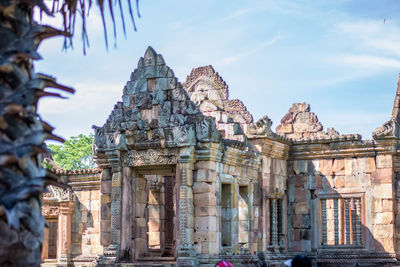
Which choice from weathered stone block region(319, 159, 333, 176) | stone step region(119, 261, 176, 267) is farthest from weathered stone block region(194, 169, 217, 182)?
weathered stone block region(319, 159, 333, 176)

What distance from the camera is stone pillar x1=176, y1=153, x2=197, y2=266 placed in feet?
41.3

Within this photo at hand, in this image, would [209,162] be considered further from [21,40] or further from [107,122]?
[21,40]

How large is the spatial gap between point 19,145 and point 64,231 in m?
13.9

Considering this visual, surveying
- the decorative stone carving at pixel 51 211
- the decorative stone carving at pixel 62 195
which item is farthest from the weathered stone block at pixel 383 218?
the decorative stone carving at pixel 51 211

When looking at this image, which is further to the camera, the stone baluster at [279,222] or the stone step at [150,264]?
the stone baluster at [279,222]

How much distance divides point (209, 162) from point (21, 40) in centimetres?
895

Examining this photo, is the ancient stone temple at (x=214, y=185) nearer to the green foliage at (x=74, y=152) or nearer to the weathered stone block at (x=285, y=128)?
the weathered stone block at (x=285, y=128)

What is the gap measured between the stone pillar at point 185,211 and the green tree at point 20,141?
8.62 metres

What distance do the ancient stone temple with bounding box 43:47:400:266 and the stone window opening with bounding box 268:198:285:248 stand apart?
2cm

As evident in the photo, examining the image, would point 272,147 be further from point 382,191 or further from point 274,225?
point 382,191

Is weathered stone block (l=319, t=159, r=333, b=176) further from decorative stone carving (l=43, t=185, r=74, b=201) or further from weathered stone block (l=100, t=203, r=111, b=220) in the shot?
decorative stone carving (l=43, t=185, r=74, b=201)

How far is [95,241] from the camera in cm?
1692

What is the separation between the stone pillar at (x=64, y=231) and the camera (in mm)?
17406

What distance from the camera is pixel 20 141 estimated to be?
12.9ft
